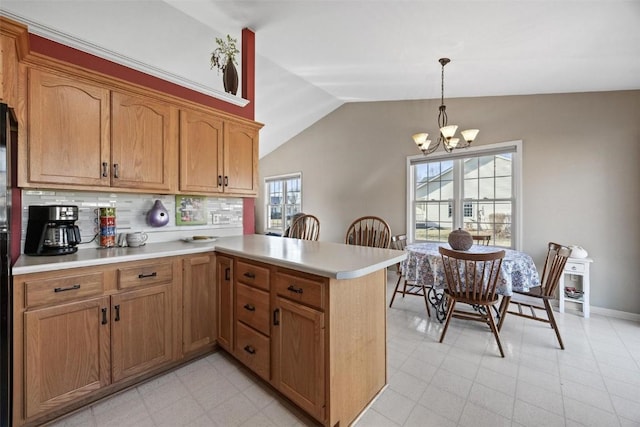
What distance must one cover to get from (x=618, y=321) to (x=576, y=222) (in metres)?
1.09

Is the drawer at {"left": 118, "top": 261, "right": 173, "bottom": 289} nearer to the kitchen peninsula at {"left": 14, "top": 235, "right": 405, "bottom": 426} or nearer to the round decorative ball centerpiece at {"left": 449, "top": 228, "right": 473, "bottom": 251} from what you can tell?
the kitchen peninsula at {"left": 14, "top": 235, "right": 405, "bottom": 426}

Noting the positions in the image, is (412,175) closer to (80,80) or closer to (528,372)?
(528,372)

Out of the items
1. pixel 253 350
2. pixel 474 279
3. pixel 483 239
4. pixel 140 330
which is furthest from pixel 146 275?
pixel 483 239

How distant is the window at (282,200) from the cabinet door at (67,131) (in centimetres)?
437

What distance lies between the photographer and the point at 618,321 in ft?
8.95

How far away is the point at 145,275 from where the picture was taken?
170cm

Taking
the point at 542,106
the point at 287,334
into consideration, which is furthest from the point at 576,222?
the point at 287,334

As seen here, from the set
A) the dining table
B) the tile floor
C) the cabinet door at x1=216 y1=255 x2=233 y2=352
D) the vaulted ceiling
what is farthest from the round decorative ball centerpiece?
the cabinet door at x1=216 y1=255 x2=233 y2=352

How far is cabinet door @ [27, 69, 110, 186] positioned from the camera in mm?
1527

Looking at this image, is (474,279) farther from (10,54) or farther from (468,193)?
(10,54)

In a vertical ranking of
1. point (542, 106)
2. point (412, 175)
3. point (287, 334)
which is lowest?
point (287, 334)

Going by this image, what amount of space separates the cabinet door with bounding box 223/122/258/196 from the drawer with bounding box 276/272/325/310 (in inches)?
52.9

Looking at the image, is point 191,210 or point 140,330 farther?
point 191,210

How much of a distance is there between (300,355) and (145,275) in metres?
1.14
